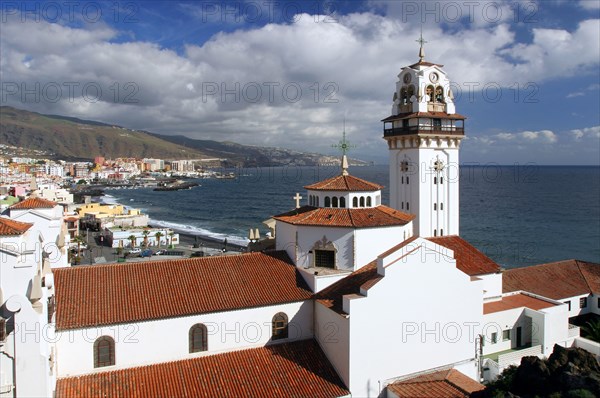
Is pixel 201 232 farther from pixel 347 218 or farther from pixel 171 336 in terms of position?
pixel 171 336

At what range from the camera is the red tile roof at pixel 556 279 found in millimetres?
30080

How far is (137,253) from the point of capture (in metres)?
58.1

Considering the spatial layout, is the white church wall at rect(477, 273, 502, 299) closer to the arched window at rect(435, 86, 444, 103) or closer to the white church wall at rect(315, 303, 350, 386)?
the white church wall at rect(315, 303, 350, 386)

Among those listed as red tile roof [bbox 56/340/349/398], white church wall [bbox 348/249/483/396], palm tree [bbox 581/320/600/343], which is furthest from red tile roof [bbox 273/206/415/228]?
palm tree [bbox 581/320/600/343]

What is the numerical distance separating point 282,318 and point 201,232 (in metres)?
67.9

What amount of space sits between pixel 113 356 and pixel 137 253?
140ft

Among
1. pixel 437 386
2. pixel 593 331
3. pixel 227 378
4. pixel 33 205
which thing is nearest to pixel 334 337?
pixel 437 386

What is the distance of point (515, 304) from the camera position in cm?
2555

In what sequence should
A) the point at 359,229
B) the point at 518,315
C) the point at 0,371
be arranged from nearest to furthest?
the point at 0,371
the point at 359,229
the point at 518,315

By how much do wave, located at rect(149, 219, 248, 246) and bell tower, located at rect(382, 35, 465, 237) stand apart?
4199 cm

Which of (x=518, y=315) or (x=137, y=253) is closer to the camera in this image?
(x=518, y=315)

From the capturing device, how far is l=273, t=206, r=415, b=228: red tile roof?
71.4ft

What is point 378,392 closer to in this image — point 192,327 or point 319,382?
point 319,382

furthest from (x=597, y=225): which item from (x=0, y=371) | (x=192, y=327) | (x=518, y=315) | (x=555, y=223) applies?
(x=0, y=371)
